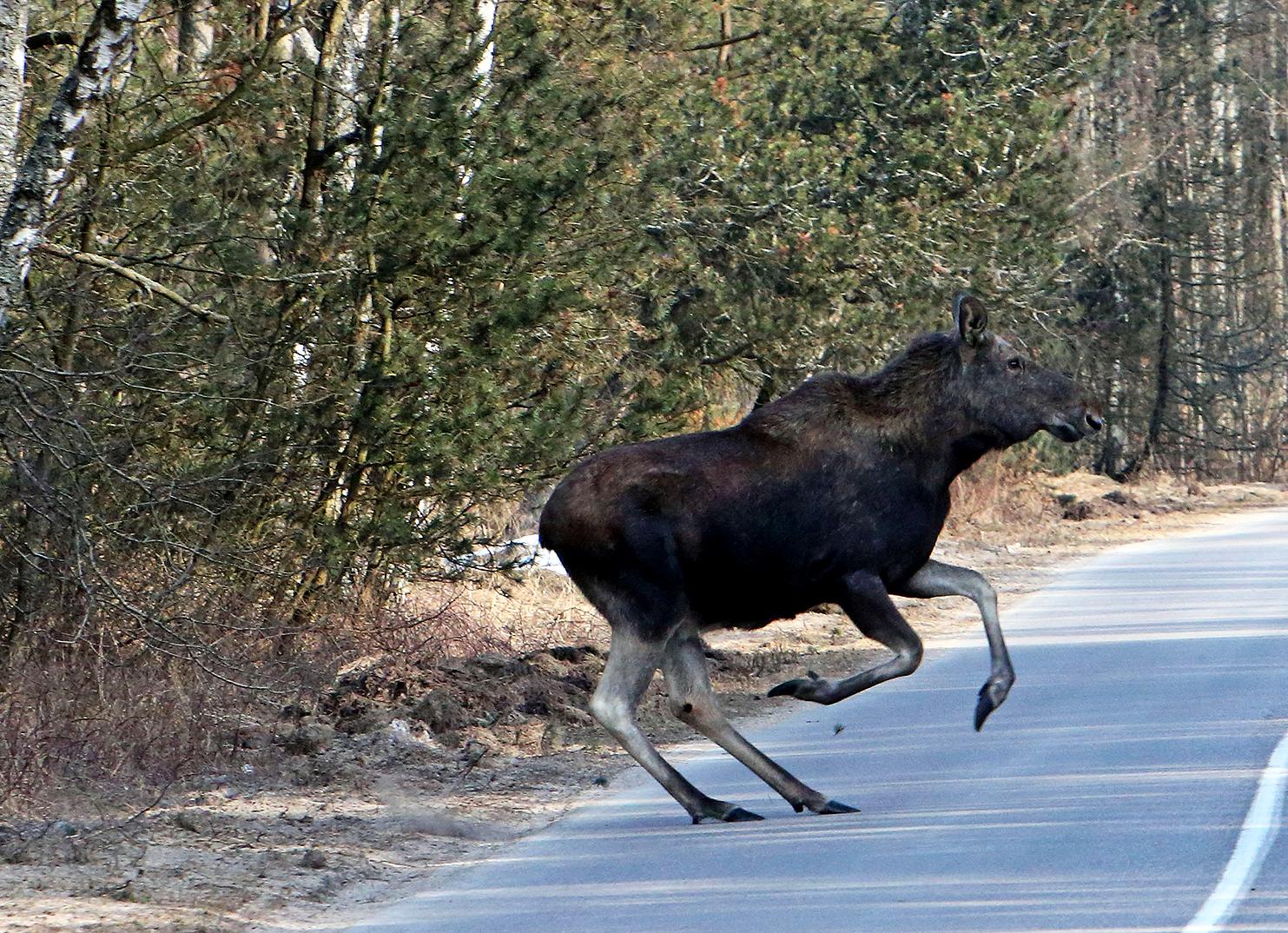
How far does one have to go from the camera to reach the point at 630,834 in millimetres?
9102

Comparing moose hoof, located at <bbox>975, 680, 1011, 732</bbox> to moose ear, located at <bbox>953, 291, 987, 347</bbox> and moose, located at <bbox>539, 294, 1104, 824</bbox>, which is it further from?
moose ear, located at <bbox>953, 291, 987, 347</bbox>

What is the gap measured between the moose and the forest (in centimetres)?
215

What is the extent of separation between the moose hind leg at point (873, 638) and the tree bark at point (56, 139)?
426 centimetres

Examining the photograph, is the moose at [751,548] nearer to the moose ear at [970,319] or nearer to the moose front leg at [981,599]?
the moose front leg at [981,599]

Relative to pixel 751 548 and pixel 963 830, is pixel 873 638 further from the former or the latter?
pixel 963 830

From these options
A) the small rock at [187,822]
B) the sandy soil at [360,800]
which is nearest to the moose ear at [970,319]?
the sandy soil at [360,800]

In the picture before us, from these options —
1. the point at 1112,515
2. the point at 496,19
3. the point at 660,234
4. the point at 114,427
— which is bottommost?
the point at 1112,515

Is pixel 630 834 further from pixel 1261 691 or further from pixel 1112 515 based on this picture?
pixel 1112 515

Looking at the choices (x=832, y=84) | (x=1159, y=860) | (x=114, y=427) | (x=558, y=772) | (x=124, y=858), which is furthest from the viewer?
(x=832, y=84)

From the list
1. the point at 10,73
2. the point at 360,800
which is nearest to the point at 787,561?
the point at 360,800

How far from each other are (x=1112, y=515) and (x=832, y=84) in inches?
522

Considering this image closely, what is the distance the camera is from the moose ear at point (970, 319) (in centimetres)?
1010

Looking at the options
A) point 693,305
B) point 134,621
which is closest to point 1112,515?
point 693,305

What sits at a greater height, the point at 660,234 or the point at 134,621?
the point at 660,234
